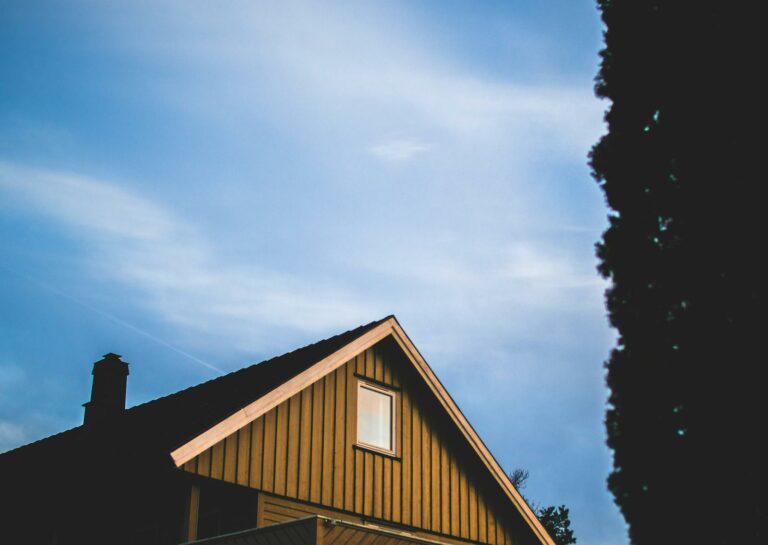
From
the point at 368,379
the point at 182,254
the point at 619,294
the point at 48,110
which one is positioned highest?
the point at 48,110

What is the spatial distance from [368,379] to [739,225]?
34.5 feet

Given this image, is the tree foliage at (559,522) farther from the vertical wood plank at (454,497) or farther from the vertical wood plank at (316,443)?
the vertical wood plank at (316,443)

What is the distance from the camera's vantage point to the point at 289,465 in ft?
57.6

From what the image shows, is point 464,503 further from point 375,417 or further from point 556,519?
point 556,519

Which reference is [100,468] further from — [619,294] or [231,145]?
[231,145]

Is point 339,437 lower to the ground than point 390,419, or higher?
lower

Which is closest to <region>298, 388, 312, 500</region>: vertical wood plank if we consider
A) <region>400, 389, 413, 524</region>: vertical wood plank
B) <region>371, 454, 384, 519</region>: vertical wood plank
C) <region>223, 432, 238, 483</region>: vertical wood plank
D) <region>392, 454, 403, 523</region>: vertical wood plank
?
<region>223, 432, 238, 483</region>: vertical wood plank

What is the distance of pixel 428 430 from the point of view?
811 inches

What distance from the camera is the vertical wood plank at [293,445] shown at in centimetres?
1747

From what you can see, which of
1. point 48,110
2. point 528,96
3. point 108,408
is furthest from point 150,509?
point 48,110

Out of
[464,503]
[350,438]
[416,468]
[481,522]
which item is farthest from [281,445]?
[481,522]

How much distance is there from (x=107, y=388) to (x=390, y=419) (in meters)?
9.85

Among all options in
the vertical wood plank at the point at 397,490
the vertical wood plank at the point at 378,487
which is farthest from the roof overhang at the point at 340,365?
the vertical wood plank at the point at 378,487

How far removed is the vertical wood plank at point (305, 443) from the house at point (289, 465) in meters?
0.02
